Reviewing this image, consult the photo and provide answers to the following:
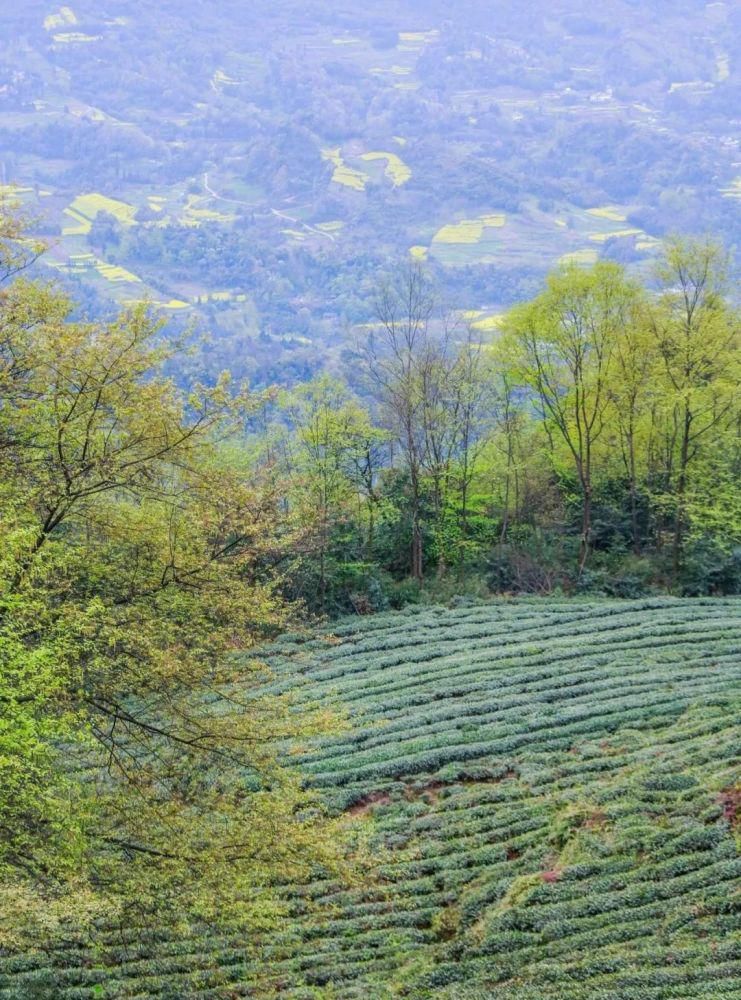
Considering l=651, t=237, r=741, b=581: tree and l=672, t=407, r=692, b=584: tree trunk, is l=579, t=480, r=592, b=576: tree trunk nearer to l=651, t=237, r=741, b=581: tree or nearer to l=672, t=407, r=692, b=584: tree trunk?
l=651, t=237, r=741, b=581: tree

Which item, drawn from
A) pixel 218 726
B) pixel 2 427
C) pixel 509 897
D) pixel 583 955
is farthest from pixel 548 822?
pixel 2 427

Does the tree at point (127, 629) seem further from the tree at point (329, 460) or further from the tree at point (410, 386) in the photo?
the tree at point (410, 386)

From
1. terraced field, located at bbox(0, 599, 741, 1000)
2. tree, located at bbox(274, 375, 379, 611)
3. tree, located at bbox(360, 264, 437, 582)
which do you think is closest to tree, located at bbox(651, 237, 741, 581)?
tree, located at bbox(360, 264, 437, 582)

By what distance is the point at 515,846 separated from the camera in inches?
830

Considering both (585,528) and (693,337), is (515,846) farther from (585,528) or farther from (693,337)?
(693,337)

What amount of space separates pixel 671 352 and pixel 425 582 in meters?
14.6

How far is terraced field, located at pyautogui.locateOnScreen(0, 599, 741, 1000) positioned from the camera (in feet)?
56.0

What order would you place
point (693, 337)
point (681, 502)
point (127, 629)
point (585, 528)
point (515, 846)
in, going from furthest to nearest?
point (585, 528) → point (681, 502) → point (693, 337) → point (515, 846) → point (127, 629)

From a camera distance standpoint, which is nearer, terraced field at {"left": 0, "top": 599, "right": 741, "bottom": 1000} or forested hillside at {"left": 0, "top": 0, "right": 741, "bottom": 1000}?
forested hillside at {"left": 0, "top": 0, "right": 741, "bottom": 1000}

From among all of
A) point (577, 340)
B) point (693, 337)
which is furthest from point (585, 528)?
point (693, 337)

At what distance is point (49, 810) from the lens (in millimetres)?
14156

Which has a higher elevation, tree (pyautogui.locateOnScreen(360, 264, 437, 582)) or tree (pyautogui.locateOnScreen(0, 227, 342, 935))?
tree (pyautogui.locateOnScreen(360, 264, 437, 582))

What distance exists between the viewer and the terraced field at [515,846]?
17.1 metres

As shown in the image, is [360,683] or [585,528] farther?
[585,528]
